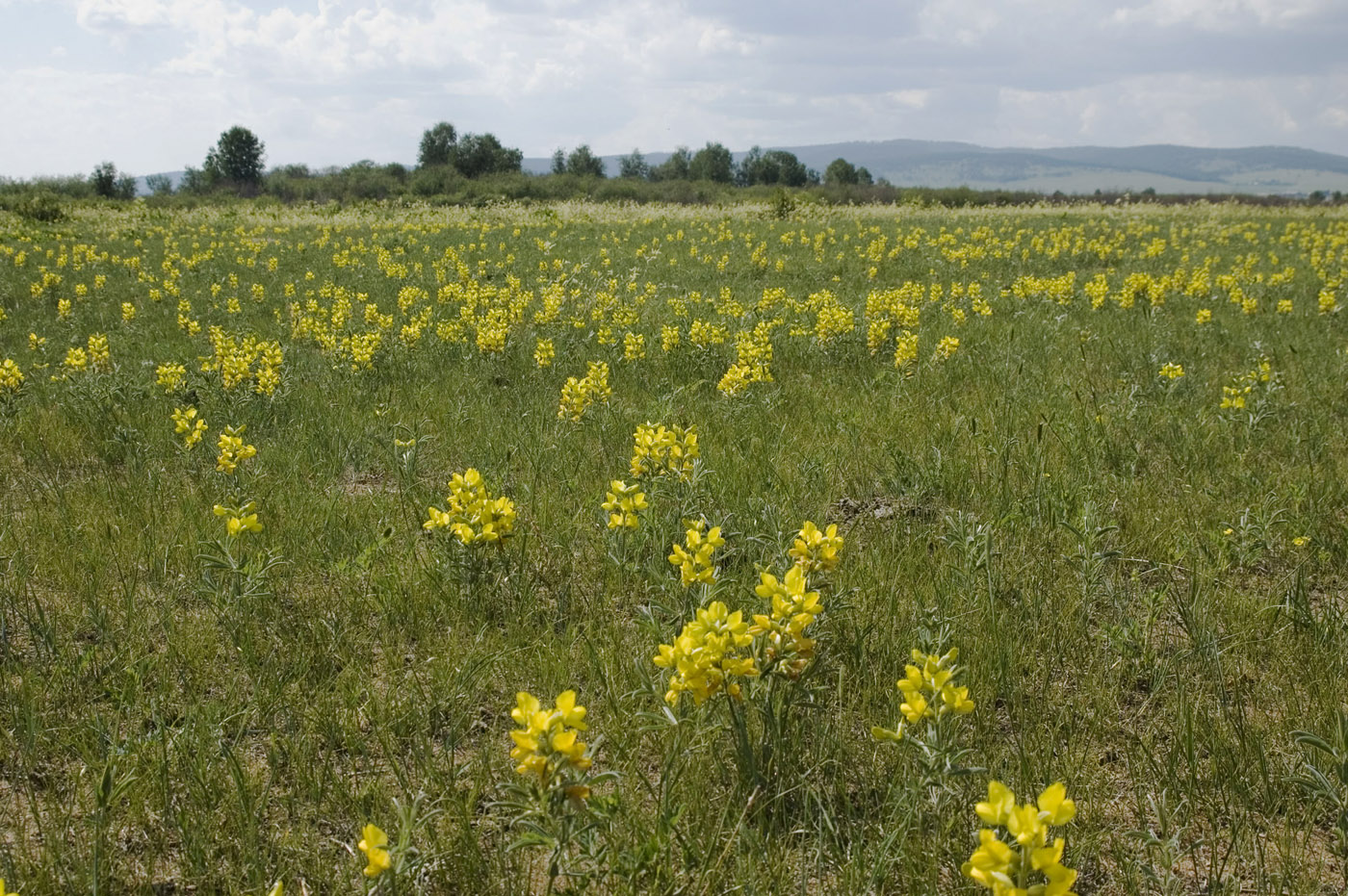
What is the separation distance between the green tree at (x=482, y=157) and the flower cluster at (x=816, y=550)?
217 ft

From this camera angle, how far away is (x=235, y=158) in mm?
76062

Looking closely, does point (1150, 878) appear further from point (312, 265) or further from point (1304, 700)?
point (312, 265)

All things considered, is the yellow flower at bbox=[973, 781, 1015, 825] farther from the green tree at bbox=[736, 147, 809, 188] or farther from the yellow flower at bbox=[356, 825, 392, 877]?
the green tree at bbox=[736, 147, 809, 188]

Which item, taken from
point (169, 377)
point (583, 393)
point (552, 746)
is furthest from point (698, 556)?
point (169, 377)

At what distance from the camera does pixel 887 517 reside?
430cm

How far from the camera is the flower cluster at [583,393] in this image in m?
5.55

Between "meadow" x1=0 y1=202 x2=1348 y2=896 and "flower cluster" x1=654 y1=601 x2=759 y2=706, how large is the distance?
14mm

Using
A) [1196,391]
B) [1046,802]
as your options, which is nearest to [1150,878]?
[1046,802]

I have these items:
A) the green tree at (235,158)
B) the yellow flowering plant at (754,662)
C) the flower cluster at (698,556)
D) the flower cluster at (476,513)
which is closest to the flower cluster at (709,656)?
the yellow flowering plant at (754,662)

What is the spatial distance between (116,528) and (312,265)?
13.3m

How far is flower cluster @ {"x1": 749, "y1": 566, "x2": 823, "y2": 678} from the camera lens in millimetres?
2186

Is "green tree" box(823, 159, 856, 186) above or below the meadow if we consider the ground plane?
above

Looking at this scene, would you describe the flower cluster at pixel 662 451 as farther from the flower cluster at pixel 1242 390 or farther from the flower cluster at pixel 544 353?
the flower cluster at pixel 1242 390

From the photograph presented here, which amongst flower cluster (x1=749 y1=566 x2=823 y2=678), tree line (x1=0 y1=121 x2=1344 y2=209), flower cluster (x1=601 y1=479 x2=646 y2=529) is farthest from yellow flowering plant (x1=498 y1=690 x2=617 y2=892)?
tree line (x1=0 y1=121 x2=1344 y2=209)
